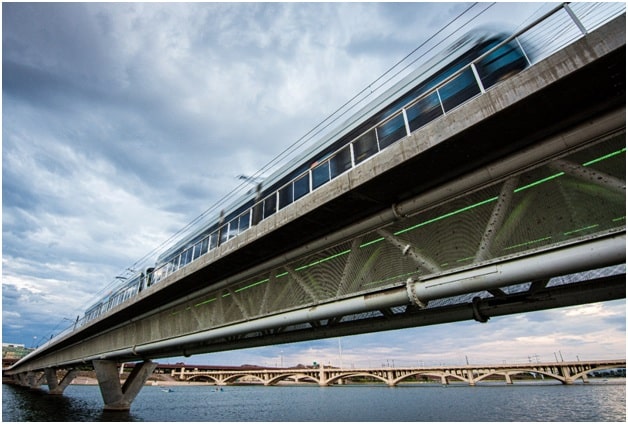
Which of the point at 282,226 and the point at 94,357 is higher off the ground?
the point at 282,226

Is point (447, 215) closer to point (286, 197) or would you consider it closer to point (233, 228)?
point (286, 197)

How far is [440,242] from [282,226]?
157 inches

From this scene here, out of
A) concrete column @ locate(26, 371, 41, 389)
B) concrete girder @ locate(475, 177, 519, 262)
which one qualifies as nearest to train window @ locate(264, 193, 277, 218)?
concrete girder @ locate(475, 177, 519, 262)

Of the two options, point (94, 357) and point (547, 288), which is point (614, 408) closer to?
point (547, 288)

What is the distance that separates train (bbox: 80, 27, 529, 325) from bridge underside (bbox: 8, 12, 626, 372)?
1016 millimetres

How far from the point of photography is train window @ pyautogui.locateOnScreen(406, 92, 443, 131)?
858 cm

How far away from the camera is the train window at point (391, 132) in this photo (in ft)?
30.4

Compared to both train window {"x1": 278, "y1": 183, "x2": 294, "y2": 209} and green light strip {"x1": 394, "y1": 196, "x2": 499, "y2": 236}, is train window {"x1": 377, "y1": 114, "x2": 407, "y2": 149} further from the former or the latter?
train window {"x1": 278, "y1": 183, "x2": 294, "y2": 209}

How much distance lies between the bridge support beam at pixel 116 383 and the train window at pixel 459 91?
2542 cm

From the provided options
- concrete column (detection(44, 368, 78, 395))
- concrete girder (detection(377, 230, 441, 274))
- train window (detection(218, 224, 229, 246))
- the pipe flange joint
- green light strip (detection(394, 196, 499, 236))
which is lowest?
concrete column (detection(44, 368, 78, 395))

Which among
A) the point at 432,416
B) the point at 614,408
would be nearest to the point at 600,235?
the point at 432,416

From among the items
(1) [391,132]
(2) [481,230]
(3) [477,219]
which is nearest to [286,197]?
(1) [391,132]

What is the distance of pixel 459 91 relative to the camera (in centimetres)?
835

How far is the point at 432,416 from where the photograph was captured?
2959 centimetres
